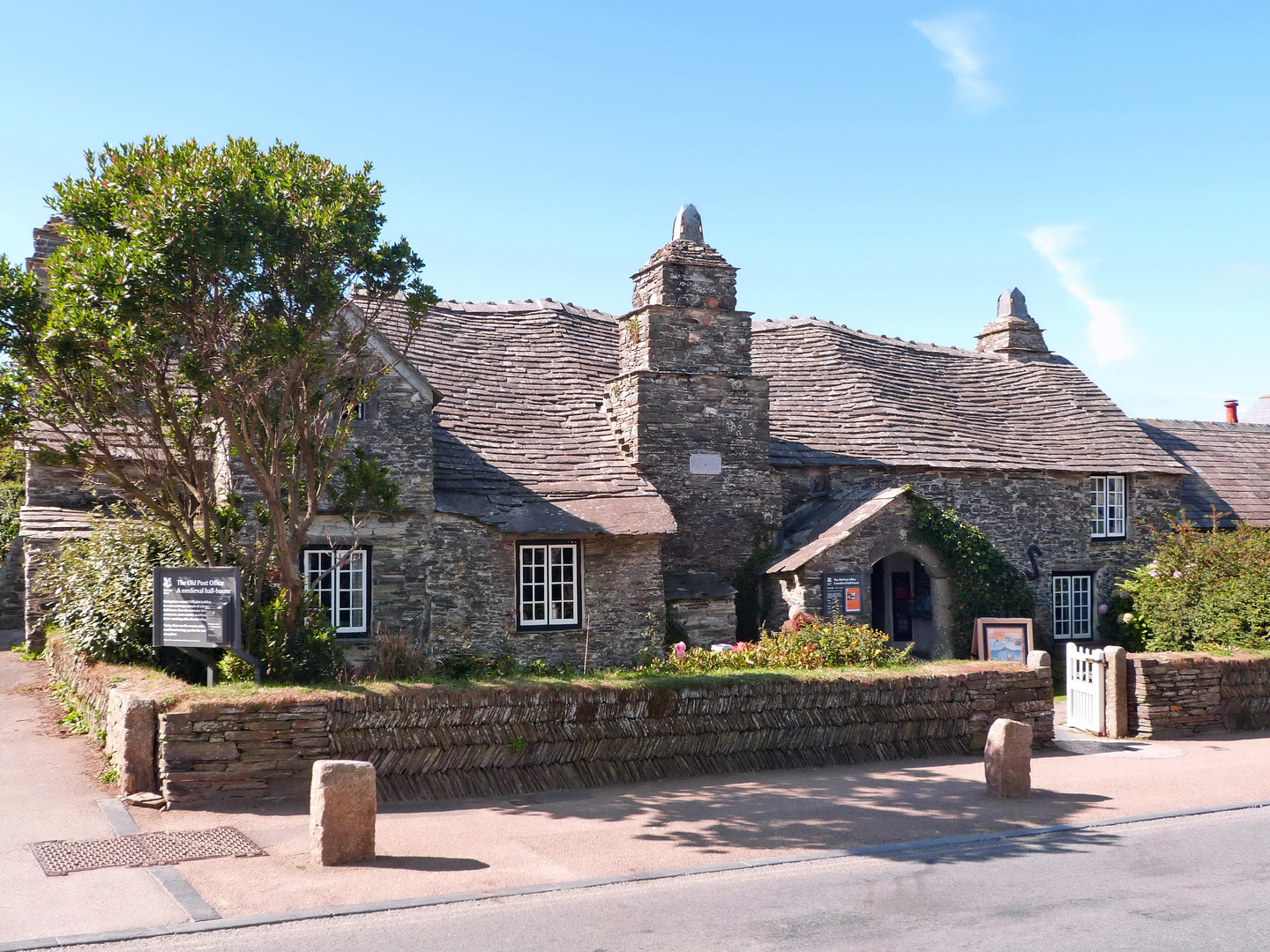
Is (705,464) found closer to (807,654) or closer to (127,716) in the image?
(807,654)

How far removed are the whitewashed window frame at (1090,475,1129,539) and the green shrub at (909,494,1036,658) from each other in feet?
14.5

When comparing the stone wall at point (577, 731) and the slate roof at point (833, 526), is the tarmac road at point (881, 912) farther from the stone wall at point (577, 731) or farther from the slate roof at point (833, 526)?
the slate roof at point (833, 526)

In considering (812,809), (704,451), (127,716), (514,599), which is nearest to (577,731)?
(812,809)

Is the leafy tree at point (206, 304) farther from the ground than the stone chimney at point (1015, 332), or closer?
closer

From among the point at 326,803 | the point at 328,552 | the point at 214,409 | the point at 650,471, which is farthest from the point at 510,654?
the point at 326,803

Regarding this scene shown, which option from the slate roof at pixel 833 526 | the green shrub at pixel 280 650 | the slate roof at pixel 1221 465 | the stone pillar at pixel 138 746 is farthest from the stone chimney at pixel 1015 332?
the stone pillar at pixel 138 746

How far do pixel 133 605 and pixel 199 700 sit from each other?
319cm

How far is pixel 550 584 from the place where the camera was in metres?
18.0

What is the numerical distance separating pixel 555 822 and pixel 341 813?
2.21m

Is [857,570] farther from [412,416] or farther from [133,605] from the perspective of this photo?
[133,605]

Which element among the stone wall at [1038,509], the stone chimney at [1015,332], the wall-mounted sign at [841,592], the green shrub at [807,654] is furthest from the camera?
the stone chimney at [1015,332]

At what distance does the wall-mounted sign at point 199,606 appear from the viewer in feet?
35.3

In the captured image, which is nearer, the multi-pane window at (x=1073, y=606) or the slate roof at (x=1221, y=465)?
the multi-pane window at (x=1073, y=606)

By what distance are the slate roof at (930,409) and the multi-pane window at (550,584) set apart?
5.55 meters
